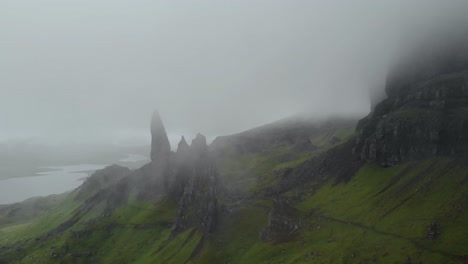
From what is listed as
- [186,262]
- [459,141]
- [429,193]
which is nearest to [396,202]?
[429,193]

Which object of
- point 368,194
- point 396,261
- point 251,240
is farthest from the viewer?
point 368,194

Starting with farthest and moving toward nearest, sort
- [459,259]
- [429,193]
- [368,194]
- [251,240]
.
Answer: [368,194] < [251,240] < [429,193] < [459,259]

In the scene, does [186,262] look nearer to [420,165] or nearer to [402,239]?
[402,239]

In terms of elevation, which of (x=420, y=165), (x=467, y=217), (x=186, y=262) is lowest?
(x=186, y=262)

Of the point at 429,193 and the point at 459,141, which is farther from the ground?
the point at 459,141

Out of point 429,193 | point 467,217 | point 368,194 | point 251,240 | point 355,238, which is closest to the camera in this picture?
point 467,217

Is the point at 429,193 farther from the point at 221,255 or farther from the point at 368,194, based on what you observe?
the point at 221,255

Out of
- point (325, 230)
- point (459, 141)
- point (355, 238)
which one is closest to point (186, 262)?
point (325, 230)

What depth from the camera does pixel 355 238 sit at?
520 feet

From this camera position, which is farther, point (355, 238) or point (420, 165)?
point (420, 165)

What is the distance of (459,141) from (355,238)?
79319mm

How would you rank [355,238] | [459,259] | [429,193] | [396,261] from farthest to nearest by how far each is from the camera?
[429,193]
[355,238]
[396,261]
[459,259]

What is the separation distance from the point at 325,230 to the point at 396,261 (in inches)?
1849

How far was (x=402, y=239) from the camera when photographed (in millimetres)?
145125
